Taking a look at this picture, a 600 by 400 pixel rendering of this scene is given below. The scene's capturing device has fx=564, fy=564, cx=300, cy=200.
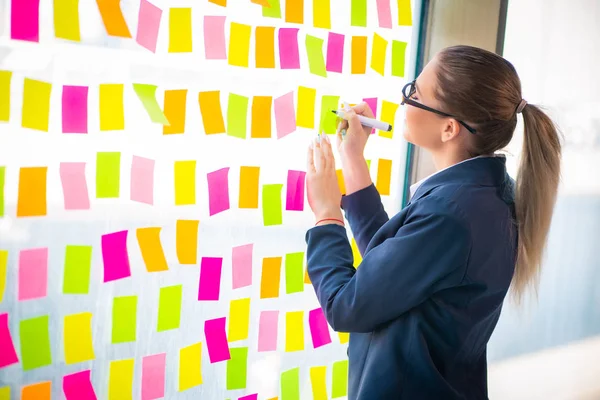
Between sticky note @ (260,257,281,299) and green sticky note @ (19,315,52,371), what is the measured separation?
47 cm

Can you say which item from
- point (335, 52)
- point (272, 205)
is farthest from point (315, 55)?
point (272, 205)

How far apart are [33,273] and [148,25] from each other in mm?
528

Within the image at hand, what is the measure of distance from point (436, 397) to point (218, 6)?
2.92 ft

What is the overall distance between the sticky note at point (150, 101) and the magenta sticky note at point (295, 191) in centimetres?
34

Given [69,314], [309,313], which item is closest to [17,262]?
[69,314]

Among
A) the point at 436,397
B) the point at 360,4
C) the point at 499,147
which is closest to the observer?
the point at 436,397

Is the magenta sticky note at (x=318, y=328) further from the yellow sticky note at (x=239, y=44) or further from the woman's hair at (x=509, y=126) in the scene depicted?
the yellow sticky note at (x=239, y=44)

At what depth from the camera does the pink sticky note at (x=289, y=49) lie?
129cm

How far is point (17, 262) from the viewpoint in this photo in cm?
104

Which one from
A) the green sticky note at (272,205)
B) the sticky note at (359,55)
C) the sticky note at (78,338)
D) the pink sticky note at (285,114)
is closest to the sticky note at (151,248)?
the sticky note at (78,338)

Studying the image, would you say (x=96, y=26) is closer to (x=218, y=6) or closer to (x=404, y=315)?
(x=218, y=6)

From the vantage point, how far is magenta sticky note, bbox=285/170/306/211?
4.43 ft

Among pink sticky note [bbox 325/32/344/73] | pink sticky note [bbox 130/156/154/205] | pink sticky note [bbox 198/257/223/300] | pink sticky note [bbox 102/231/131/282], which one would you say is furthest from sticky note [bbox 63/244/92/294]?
pink sticky note [bbox 325/32/344/73]

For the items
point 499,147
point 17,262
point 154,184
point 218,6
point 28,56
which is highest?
point 218,6
